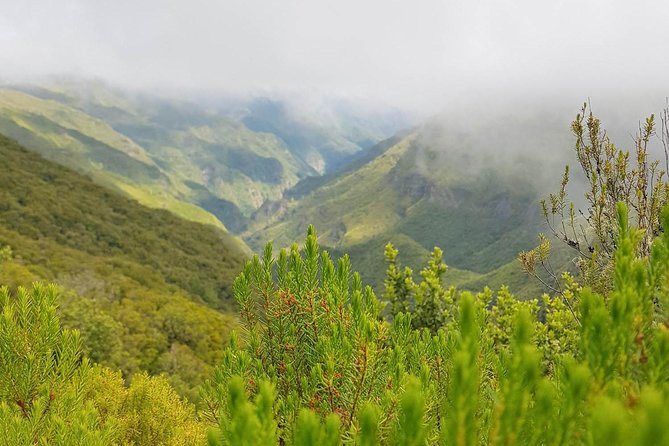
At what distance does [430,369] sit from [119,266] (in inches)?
3168

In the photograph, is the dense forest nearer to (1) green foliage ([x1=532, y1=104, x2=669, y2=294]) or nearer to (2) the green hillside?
(1) green foliage ([x1=532, y1=104, x2=669, y2=294])

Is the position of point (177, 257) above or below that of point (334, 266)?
below

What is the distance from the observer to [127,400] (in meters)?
11.6

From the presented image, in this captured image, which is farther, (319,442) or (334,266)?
(334,266)

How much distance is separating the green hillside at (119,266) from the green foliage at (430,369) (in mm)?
28984

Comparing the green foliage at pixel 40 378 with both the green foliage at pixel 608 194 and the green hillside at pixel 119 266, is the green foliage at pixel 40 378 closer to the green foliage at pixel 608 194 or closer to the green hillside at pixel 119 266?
the green foliage at pixel 608 194

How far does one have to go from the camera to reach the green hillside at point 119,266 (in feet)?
127

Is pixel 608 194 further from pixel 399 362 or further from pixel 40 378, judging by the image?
pixel 40 378

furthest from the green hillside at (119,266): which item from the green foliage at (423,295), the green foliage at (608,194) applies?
the green foliage at (608,194)

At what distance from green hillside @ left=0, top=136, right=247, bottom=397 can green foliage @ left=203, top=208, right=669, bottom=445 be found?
28984 mm

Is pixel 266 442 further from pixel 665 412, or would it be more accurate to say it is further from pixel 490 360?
pixel 490 360

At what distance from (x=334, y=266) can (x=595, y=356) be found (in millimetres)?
2301

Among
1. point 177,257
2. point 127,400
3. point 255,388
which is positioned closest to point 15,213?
point 177,257

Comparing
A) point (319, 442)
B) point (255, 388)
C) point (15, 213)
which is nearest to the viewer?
point (319, 442)
